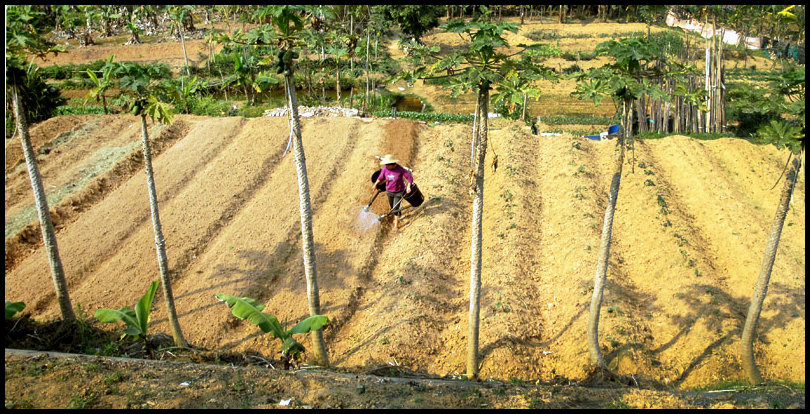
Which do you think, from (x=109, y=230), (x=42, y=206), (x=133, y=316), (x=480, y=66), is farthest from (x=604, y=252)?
(x=109, y=230)

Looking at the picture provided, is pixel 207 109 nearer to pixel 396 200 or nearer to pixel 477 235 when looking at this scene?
pixel 396 200

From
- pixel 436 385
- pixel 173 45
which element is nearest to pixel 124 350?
pixel 436 385

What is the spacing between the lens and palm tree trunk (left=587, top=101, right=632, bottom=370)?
762cm

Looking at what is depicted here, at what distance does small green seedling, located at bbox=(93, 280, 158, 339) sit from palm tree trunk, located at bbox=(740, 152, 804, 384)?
27.0 feet

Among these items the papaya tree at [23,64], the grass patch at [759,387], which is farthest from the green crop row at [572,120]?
the papaya tree at [23,64]

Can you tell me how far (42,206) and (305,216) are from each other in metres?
4.09

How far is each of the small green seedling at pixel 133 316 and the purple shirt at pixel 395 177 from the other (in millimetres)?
5327

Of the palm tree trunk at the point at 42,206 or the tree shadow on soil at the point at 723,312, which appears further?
the tree shadow on soil at the point at 723,312

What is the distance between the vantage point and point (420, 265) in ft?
36.6

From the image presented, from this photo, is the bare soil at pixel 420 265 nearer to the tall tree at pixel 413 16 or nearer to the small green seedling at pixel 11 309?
the small green seedling at pixel 11 309

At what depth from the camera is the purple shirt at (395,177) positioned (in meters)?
12.3

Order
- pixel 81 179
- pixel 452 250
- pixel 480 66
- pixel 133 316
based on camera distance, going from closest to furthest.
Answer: pixel 480 66 → pixel 133 316 → pixel 452 250 → pixel 81 179

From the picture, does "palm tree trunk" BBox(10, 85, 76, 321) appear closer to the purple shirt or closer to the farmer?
the farmer

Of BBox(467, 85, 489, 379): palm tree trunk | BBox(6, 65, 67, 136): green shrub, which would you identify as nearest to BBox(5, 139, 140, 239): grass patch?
BBox(6, 65, 67, 136): green shrub
